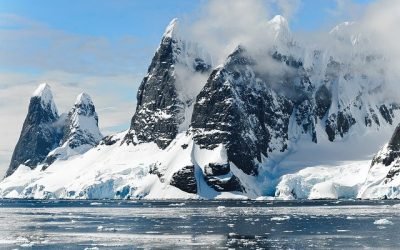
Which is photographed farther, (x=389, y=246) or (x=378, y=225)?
(x=378, y=225)

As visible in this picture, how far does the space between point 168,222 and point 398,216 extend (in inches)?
1987

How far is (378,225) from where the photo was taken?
13162 centimetres

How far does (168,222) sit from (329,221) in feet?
108

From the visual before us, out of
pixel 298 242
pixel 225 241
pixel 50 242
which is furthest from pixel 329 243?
pixel 50 242

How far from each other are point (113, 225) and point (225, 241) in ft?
144

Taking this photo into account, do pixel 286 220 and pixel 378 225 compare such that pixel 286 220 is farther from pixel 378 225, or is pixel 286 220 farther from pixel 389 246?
pixel 389 246

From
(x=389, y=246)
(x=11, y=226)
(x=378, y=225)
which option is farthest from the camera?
(x=11, y=226)

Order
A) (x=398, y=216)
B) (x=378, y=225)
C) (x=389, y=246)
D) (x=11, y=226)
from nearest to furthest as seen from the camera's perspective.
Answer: (x=389, y=246) → (x=378, y=225) → (x=11, y=226) → (x=398, y=216)

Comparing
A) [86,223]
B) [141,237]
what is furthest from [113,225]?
[141,237]

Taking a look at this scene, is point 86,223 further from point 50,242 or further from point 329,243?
point 329,243

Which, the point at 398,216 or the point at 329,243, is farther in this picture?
the point at 398,216

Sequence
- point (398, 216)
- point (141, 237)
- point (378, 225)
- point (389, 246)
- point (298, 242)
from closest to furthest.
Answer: point (389, 246), point (298, 242), point (141, 237), point (378, 225), point (398, 216)

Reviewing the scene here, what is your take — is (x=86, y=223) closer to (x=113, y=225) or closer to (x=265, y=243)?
(x=113, y=225)

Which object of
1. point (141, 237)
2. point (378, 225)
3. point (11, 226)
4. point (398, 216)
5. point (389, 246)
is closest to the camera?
point (389, 246)
